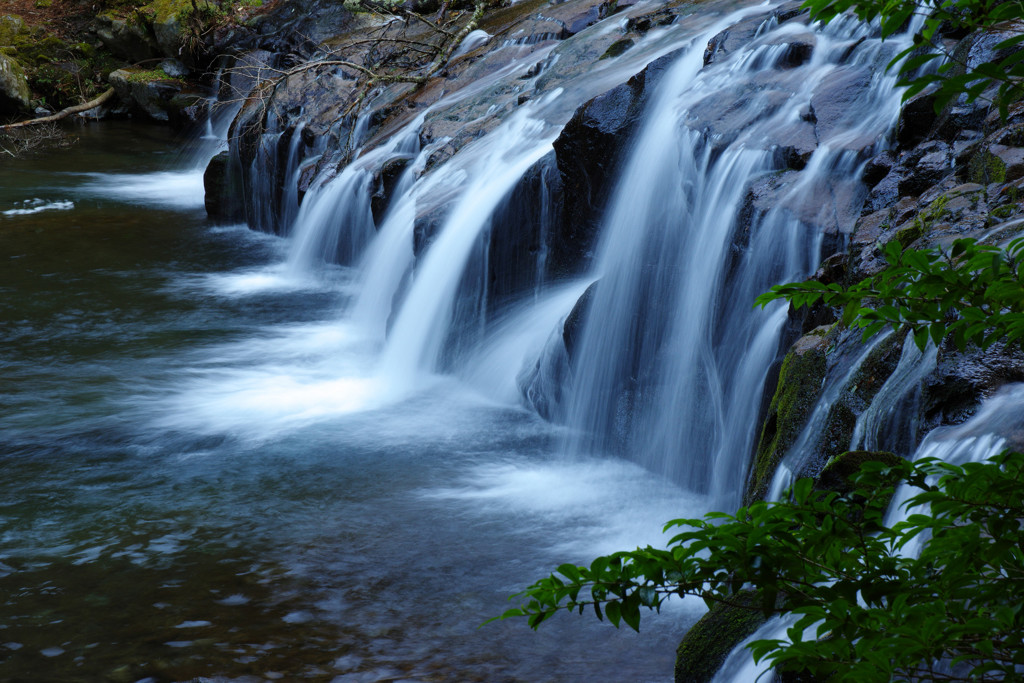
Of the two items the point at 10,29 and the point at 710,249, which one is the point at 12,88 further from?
the point at 710,249

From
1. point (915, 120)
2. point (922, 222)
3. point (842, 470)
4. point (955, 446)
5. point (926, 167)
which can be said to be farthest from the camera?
point (915, 120)

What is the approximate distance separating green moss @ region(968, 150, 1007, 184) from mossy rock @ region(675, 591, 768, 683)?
2.36 m

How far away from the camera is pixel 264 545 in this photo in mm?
4898

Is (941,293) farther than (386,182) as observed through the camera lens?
No

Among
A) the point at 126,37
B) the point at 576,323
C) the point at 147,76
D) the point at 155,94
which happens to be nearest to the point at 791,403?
the point at 576,323

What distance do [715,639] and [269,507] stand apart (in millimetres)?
2981

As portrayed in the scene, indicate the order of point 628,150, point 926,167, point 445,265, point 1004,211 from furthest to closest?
1. point 445,265
2. point 628,150
3. point 926,167
4. point 1004,211

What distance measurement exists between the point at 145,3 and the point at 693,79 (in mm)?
19683

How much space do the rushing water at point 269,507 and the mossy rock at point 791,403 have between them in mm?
742

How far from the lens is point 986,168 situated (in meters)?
4.39

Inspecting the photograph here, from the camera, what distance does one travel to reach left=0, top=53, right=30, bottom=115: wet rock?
803 inches

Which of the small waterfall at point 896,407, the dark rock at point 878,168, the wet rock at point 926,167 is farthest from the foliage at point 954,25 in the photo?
the dark rock at point 878,168

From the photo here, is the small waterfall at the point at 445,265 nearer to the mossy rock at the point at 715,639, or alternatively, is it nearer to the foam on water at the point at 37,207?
the mossy rock at the point at 715,639

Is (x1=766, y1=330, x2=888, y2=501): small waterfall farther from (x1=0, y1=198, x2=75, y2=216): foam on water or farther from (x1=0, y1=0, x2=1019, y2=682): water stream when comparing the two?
(x1=0, y1=198, x2=75, y2=216): foam on water
